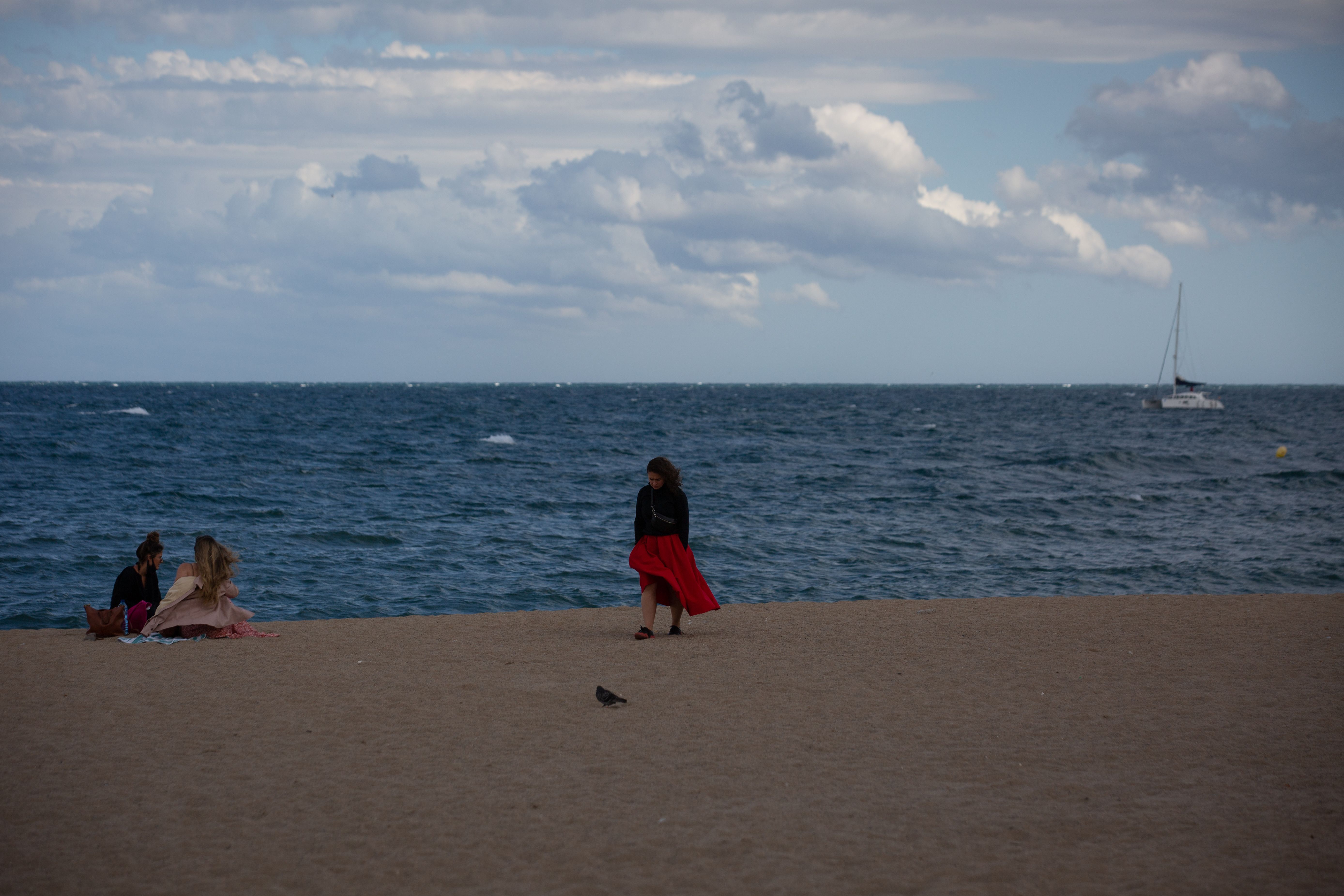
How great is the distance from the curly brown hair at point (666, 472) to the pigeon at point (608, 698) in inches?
99.7

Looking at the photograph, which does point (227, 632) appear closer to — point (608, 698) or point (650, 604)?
point (650, 604)

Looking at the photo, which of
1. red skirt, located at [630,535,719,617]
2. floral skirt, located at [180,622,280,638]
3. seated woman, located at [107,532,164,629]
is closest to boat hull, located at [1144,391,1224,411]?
red skirt, located at [630,535,719,617]

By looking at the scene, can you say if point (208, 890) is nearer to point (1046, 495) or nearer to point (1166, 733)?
point (1166, 733)

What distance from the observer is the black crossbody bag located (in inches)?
370

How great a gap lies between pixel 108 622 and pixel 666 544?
17.0 feet

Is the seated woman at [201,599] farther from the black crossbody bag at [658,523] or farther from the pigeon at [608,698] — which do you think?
the pigeon at [608,698]

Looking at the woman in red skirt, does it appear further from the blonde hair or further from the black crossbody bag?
the blonde hair

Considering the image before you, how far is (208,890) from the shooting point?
4.22 metres

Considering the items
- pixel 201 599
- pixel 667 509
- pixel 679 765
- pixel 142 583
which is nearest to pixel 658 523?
pixel 667 509

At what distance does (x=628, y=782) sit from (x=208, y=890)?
2.14 meters

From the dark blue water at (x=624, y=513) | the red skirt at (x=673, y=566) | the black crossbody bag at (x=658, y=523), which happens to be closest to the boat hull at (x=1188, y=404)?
the dark blue water at (x=624, y=513)

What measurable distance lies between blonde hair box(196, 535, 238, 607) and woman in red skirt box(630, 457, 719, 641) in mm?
3661

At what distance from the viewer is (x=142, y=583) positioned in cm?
946

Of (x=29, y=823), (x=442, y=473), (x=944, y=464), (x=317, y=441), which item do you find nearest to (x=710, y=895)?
(x=29, y=823)
